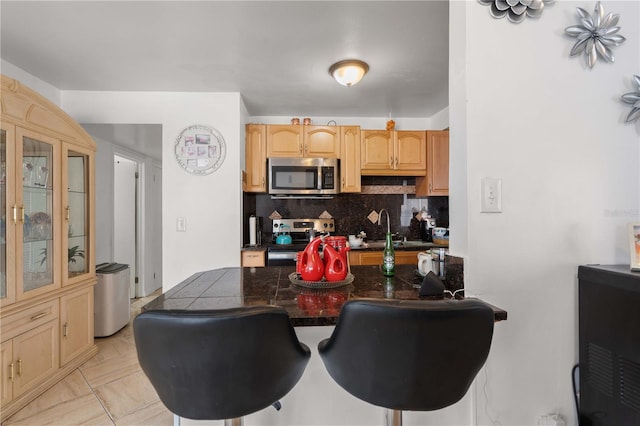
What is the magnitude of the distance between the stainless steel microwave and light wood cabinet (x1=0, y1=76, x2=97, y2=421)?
1619 millimetres

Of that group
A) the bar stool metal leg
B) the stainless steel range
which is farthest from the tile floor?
the stainless steel range

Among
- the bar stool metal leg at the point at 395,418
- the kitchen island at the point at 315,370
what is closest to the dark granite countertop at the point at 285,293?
the kitchen island at the point at 315,370

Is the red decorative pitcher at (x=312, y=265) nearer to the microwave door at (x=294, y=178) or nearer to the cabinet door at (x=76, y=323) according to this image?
the microwave door at (x=294, y=178)

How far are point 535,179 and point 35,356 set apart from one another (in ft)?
10.0

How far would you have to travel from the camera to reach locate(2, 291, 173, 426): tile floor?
5.52ft

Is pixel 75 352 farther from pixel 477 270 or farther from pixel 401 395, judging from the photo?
pixel 477 270

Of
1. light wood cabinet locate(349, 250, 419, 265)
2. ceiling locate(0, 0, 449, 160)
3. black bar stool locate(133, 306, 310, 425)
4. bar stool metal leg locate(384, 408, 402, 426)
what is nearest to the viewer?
black bar stool locate(133, 306, 310, 425)

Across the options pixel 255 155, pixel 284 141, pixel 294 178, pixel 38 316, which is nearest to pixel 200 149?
pixel 255 155

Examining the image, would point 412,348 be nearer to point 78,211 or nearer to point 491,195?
point 491,195

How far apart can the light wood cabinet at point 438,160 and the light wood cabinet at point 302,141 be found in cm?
109

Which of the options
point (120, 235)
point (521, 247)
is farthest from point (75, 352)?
point (521, 247)

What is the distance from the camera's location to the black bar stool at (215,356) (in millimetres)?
655

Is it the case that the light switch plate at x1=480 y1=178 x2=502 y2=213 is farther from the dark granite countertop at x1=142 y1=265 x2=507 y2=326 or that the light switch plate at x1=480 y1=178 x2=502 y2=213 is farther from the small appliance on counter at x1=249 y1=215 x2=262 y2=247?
the small appliance on counter at x1=249 y1=215 x2=262 y2=247

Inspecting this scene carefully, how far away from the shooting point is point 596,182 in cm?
117
